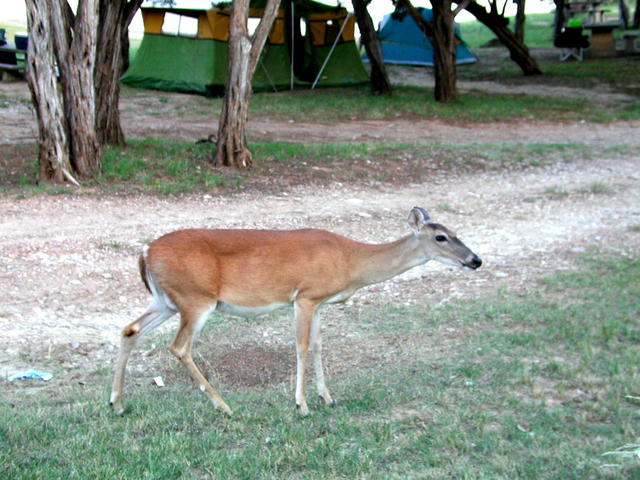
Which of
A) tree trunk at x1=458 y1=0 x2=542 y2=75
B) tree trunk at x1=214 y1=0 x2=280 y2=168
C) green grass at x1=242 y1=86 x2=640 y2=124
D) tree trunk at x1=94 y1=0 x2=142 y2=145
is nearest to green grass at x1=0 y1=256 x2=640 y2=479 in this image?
tree trunk at x1=214 y1=0 x2=280 y2=168

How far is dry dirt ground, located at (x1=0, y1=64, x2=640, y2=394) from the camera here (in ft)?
23.9

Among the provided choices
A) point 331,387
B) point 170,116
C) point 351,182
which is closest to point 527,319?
point 331,387

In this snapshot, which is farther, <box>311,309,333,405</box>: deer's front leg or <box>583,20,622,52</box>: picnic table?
<box>583,20,622,52</box>: picnic table

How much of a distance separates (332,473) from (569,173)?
10.2 m

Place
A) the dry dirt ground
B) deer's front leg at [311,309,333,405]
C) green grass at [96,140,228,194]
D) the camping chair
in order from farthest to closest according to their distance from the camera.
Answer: the camping chair, green grass at [96,140,228,194], the dry dirt ground, deer's front leg at [311,309,333,405]

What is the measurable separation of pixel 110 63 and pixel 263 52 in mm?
11685

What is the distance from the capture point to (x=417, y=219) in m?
6.19

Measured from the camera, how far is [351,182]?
12836 mm

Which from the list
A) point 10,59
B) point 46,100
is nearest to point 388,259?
point 46,100

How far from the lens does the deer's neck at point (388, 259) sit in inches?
237

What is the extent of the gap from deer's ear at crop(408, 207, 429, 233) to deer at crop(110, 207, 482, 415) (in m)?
0.02

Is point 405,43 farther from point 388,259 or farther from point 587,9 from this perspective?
point 388,259

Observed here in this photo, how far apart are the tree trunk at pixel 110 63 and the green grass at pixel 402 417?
281 inches

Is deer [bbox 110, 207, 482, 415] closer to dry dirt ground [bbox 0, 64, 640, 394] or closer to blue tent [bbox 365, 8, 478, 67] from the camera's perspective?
dry dirt ground [bbox 0, 64, 640, 394]
